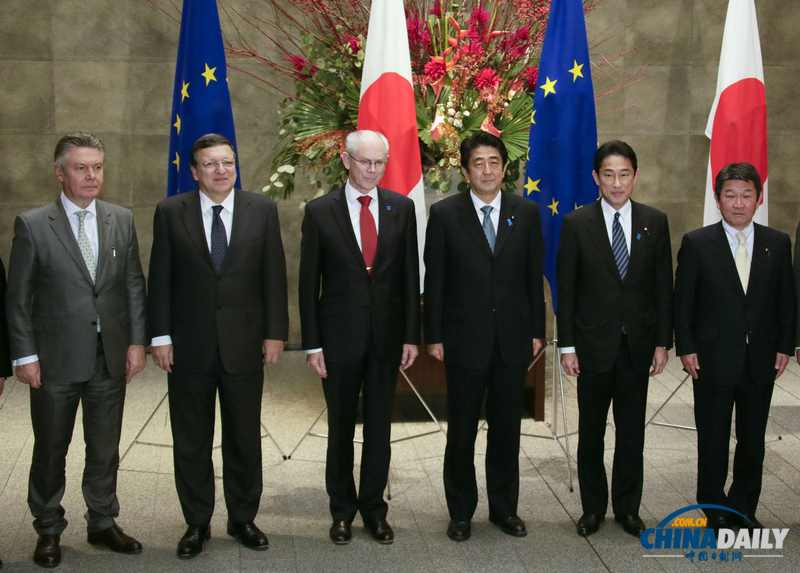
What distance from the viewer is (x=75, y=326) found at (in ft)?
9.46

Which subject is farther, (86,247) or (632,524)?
(632,524)

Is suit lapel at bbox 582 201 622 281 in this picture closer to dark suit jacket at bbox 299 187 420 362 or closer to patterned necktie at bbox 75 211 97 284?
dark suit jacket at bbox 299 187 420 362

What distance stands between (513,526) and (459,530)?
21 cm

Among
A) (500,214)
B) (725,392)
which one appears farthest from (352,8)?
(725,392)

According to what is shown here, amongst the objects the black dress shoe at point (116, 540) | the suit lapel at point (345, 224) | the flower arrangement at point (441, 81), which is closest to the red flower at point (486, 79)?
the flower arrangement at point (441, 81)

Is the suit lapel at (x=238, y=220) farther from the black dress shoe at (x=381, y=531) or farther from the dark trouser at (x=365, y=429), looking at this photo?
the black dress shoe at (x=381, y=531)

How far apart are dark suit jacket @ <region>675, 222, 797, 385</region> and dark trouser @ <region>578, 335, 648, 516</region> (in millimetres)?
236

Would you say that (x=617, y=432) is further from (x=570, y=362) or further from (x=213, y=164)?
(x=213, y=164)

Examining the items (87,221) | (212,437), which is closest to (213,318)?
(212,437)

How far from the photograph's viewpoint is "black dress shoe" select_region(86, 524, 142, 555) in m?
3.03

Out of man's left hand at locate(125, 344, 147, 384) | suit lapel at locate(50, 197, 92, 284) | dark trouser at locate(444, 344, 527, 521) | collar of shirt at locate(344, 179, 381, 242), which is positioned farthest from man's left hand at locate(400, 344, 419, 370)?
suit lapel at locate(50, 197, 92, 284)

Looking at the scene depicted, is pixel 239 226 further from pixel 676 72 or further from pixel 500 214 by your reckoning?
pixel 676 72

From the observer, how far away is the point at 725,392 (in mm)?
3012

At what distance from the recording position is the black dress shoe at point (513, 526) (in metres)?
3.15
